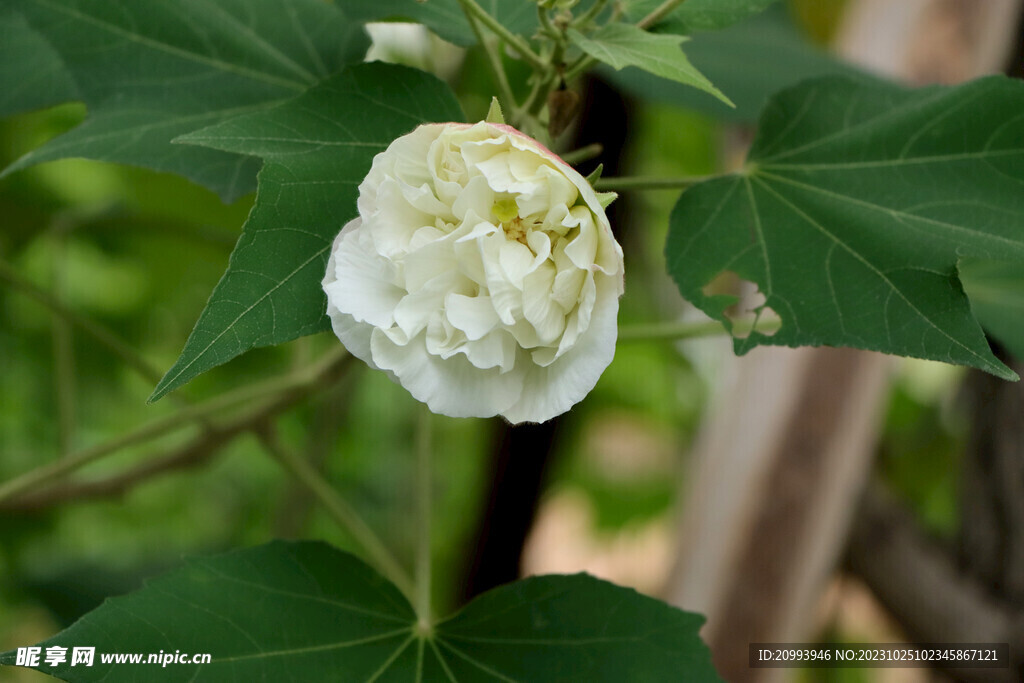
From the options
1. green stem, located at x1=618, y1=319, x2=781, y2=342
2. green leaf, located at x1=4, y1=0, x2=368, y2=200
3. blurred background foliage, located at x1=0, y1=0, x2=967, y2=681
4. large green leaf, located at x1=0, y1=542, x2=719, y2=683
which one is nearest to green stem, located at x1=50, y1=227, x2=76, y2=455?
blurred background foliage, located at x1=0, y1=0, x2=967, y2=681

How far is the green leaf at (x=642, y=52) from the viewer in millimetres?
363

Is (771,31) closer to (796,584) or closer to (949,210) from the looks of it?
(949,210)

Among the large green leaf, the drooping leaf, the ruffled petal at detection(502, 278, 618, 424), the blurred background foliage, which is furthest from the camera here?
the blurred background foliage

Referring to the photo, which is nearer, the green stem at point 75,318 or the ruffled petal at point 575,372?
the ruffled petal at point 575,372

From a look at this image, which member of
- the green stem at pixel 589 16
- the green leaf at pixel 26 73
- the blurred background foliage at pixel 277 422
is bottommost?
the blurred background foliage at pixel 277 422

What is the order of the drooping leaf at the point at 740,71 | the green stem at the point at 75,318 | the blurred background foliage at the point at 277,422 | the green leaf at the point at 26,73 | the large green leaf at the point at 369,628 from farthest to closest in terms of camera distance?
the blurred background foliage at the point at 277,422 → the drooping leaf at the point at 740,71 → the green stem at the point at 75,318 → the green leaf at the point at 26,73 → the large green leaf at the point at 369,628

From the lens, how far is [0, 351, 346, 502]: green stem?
0.60 meters

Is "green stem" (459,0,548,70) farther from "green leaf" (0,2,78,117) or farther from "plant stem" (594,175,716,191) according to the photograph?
"green leaf" (0,2,78,117)

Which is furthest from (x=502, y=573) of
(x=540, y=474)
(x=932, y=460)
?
(x=932, y=460)

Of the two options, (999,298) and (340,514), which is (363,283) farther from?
(999,298)

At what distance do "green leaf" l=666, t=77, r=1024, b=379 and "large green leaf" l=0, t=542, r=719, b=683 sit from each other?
0.19m

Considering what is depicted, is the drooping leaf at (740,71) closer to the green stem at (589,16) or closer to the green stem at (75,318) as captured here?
the green stem at (589,16)

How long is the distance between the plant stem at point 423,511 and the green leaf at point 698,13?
0.28m

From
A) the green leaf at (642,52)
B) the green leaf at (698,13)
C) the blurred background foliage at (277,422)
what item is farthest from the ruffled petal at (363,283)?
the blurred background foliage at (277,422)
